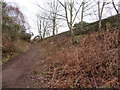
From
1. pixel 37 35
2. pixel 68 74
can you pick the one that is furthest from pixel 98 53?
pixel 37 35

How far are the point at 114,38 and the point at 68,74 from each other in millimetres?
2903

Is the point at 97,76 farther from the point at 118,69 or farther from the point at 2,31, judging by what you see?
the point at 2,31

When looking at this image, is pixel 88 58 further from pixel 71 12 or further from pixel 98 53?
pixel 71 12

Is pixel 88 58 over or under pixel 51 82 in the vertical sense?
over

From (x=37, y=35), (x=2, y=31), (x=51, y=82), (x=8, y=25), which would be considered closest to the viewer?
(x=51, y=82)

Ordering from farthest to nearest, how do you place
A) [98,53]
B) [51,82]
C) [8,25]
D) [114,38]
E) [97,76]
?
[8,25], [114,38], [98,53], [51,82], [97,76]

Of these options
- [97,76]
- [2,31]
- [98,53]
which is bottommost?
[97,76]

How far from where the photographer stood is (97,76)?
425 centimetres

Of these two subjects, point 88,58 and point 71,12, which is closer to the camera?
point 88,58

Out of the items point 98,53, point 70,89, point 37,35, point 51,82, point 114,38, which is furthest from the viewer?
point 37,35

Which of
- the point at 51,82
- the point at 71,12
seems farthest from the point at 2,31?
the point at 51,82

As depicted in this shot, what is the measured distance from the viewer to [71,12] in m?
11.9

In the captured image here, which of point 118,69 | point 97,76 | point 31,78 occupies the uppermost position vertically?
point 118,69

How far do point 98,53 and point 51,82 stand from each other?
2130mm
